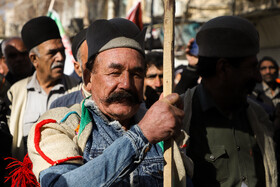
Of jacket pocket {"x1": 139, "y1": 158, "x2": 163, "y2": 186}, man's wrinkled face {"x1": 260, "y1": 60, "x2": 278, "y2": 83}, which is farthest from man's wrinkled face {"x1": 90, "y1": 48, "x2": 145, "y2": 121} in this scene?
man's wrinkled face {"x1": 260, "y1": 60, "x2": 278, "y2": 83}

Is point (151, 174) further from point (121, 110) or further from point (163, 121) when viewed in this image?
point (163, 121)

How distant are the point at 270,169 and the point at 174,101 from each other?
1459 millimetres

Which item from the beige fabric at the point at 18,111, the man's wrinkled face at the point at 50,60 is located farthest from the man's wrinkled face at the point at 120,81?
the man's wrinkled face at the point at 50,60

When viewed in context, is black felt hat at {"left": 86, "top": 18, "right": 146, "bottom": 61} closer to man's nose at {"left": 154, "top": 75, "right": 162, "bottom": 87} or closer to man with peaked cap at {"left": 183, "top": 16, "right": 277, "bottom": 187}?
man with peaked cap at {"left": 183, "top": 16, "right": 277, "bottom": 187}

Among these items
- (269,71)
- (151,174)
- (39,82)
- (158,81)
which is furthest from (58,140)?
(269,71)

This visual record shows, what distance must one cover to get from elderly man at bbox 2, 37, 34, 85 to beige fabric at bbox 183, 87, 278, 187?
9.74ft

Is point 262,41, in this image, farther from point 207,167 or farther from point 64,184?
point 64,184

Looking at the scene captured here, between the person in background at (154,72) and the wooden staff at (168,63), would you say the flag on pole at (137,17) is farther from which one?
the wooden staff at (168,63)

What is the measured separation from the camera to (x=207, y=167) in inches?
115

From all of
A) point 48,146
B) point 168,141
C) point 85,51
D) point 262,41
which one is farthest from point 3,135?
point 262,41

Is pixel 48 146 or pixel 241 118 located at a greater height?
pixel 48 146

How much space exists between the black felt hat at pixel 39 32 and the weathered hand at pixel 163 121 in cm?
299

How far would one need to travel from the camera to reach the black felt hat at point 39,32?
4621 millimetres

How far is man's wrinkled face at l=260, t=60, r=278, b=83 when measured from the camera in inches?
310
